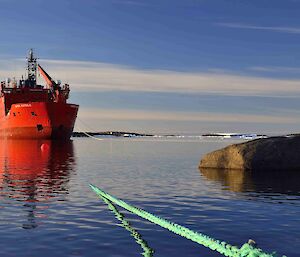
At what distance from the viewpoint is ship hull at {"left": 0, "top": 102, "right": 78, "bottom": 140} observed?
78469 mm

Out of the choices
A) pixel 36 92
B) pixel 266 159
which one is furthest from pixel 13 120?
pixel 266 159

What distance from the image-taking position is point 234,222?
1208 centimetres

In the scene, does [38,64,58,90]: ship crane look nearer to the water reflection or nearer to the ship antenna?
the ship antenna

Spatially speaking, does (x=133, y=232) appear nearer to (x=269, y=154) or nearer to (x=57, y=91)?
(x=269, y=154)

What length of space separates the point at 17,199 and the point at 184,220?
6391 mm

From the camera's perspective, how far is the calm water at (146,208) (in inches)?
377

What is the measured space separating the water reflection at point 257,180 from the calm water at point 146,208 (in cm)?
4

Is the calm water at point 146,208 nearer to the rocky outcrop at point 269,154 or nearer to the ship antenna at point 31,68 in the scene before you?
the rocky outcrop at point 269,154

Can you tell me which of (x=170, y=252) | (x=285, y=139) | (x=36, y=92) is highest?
(x=36, y=92)

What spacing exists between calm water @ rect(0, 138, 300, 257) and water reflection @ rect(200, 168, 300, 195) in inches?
1.6

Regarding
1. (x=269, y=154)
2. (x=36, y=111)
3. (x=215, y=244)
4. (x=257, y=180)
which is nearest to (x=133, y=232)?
(x=215, y=244)

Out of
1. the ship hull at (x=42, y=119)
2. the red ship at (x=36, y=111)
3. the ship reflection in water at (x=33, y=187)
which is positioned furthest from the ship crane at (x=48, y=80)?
the ship reflection in water at (x=33, y=187)

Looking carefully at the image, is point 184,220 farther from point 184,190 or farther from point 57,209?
point 184,190

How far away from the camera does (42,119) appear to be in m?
79.1
